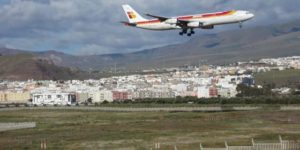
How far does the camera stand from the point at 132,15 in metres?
122

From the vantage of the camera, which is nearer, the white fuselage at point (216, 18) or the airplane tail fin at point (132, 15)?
the white fuselage at point (216, 18)

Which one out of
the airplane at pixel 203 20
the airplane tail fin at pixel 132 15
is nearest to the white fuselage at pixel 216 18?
the airplane at pixel 203 20

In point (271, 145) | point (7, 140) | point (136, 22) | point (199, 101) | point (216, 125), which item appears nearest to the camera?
point (271, 145)

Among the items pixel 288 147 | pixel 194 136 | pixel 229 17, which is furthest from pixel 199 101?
pixel 288 147

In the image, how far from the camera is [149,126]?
89.4 metres

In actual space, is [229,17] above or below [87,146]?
above

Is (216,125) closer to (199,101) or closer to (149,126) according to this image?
(149,126)

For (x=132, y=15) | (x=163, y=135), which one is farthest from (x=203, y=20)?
(x=163, y=135)

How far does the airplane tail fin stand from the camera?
119 m

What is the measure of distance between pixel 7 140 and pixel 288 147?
3570cm

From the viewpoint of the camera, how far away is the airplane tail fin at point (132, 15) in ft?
390

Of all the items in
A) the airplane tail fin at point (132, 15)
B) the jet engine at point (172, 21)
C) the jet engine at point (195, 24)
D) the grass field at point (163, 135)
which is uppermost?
the airplane tail fin at point (132, 15)

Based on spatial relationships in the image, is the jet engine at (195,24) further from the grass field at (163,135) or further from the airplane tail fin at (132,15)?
the airplane tail fin at (132,15)

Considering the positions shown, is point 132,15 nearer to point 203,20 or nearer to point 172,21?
point 172,21
